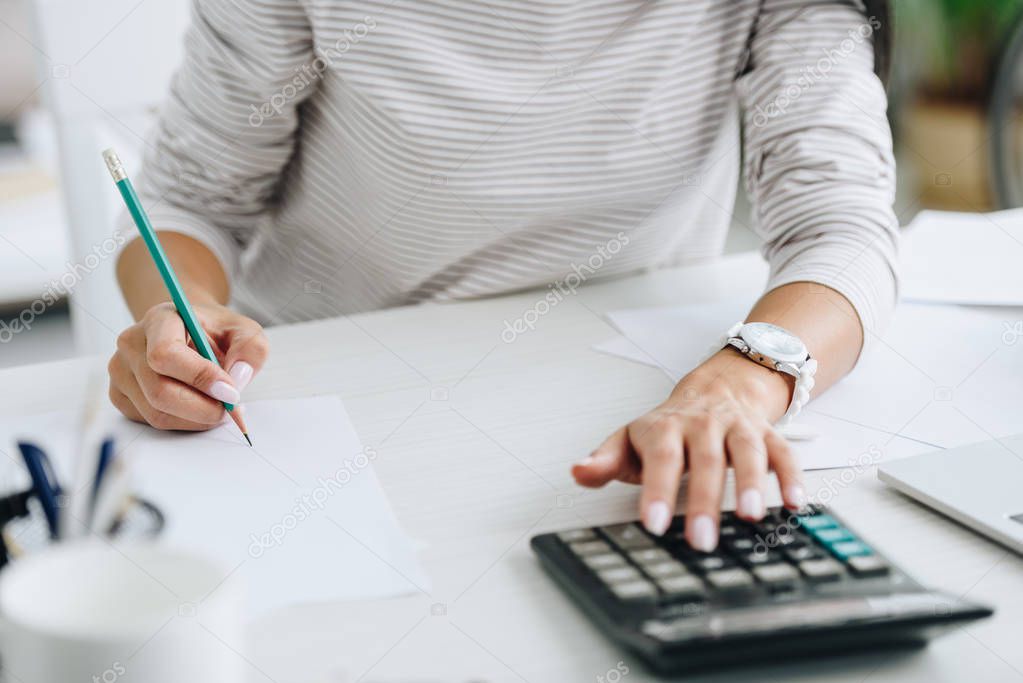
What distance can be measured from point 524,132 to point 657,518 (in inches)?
18.9

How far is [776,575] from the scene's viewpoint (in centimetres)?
47

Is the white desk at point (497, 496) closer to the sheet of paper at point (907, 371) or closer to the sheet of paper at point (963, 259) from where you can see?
the sheet of paper at point (907, 371)

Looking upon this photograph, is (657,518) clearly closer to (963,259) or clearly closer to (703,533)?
(703,533)

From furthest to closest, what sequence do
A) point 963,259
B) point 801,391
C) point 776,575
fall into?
point 963,259
point 801,391
point 776,575

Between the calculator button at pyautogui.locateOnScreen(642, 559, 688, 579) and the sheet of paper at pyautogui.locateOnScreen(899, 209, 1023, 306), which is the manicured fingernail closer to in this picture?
the calculator button at pyautogui.locateOnScreen(642, 559, 688, 579)

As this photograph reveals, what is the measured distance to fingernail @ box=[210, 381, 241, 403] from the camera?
650mm

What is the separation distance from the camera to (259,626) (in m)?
0.47

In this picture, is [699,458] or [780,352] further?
[780,352]

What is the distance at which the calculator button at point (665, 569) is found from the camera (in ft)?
1.55

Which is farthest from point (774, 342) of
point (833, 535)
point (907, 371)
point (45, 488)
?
point (45, 488)

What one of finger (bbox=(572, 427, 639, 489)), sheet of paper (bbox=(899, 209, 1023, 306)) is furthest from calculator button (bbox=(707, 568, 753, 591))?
sheet of paper (bbox=(899, 209, 1023, 306))

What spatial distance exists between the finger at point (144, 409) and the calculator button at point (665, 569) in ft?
1.05

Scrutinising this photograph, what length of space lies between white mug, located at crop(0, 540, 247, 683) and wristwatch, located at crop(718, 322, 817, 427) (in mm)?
411

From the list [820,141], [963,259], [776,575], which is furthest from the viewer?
[963,259]
